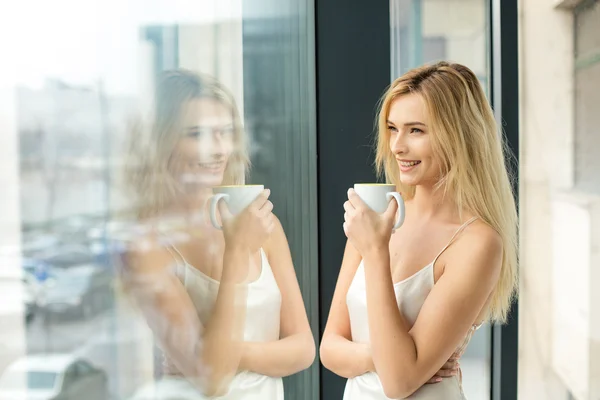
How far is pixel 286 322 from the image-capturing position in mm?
1238

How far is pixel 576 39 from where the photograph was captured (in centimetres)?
240

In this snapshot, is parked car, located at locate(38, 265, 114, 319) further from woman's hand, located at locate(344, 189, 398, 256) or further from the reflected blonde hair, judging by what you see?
woman's hand, located at locate(344, 189, 398, 256)

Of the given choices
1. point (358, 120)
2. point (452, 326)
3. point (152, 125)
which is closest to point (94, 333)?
point (152, 125)

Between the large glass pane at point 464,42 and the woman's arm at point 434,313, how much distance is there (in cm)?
70

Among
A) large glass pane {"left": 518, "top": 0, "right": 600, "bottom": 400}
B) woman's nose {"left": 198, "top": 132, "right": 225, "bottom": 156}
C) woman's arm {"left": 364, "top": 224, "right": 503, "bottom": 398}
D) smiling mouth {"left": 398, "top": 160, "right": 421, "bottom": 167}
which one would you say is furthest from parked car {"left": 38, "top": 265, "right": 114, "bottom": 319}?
large glass pane {"left": 518, "top": 0, "right": 600, "bottom": 400}

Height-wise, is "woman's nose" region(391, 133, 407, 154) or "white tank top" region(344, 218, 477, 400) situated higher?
"woman's nose" region(391, 133, 407, 154)

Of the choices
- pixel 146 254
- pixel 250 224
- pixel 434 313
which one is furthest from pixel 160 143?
pixel 434 313

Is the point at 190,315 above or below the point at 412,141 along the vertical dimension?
below

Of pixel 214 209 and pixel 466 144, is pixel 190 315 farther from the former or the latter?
pixel 466 144

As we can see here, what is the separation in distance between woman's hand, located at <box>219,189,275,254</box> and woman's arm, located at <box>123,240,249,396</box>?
0.07ft

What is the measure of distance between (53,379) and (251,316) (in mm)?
664

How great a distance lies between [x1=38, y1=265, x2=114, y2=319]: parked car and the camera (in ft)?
1.23

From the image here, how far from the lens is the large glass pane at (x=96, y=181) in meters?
0.36

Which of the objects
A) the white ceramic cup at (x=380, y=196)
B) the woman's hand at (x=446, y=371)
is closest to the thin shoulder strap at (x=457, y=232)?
the white ceramic cup at (x=380, y=196)
